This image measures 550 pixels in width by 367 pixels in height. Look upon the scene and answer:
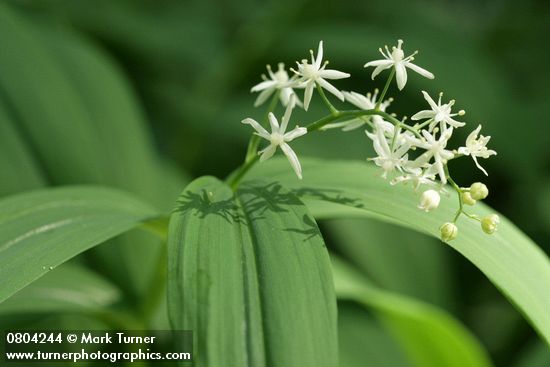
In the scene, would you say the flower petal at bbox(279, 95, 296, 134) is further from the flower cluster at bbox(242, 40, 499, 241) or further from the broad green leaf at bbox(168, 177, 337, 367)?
the broad green leaf at bbox(168, 177, 337, 367)

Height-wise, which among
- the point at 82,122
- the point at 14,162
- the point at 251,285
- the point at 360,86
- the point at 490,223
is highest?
the point at 360,86

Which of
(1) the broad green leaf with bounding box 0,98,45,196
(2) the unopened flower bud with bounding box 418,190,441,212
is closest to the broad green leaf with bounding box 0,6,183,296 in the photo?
(1) the broad green leaf with bounding box 0,98,45,196

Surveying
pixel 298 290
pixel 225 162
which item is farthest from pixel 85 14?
pixel 298 290

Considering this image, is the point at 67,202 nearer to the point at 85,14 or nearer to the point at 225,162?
the point at 225,162

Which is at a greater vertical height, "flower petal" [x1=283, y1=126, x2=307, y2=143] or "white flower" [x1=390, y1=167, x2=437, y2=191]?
"flower petal" [x1=283, y1=126, x2=307, y2=143]

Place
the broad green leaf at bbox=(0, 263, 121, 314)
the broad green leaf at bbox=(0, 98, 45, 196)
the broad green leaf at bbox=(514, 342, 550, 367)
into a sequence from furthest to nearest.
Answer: the broad green leaf at bbox=(514, 342, 550, 367), the broad green leaf at bbox=(0, 98, 45, 196), the broad green leaf at bbox=(0, 263, 121, 314)

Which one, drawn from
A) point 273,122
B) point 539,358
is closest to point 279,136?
point 273,122

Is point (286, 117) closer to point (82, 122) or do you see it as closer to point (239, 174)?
point (239, 174)
